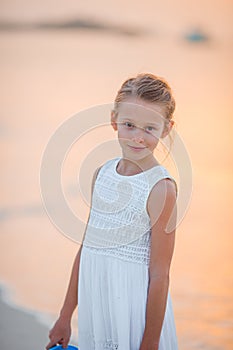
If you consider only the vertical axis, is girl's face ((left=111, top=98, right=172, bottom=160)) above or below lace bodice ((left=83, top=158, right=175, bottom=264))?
above

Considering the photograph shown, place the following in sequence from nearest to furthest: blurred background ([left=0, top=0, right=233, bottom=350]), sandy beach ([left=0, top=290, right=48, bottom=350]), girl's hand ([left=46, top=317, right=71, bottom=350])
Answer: girl's hand ([left=46, top=317, right=71, bottom=350])
sandy beach ([left=0, top=290, right=48, bottom=350])
blurred background ([left=0, top=0, right=233, bottom=350])

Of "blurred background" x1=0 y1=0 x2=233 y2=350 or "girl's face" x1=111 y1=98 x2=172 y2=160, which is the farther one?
"blurred background" x1=0 y1=0 x2=233 y2=350

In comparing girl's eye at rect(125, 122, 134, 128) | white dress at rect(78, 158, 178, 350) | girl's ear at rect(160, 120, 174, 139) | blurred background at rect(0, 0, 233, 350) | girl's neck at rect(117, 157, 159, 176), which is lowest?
white dress at rect(78, 158, 178, 350)

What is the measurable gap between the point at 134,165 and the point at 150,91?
17 cm

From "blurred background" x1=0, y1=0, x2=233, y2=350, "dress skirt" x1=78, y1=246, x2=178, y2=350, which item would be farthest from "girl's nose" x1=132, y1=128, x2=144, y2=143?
"blurred background" x1=0, y1=0, x2=233, y2=350

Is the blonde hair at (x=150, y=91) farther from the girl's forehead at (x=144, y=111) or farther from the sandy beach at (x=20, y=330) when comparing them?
the sandy beach at (x=20, y=330)

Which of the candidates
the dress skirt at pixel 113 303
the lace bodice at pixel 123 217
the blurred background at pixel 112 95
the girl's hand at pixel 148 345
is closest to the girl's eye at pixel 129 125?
the lace bodice at pixel 123 217

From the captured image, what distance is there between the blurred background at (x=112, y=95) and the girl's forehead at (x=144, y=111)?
103 centimetres

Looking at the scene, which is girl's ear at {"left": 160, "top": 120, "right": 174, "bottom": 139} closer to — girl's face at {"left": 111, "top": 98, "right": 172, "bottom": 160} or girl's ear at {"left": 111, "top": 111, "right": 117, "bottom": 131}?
girl's face at {"left": 111, "top": 98, "right": 172, "bottom": 160}

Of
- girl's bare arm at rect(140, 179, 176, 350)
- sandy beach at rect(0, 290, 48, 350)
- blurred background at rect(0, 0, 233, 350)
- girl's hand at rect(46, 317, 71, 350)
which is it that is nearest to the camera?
girl's bare arm at rect(140, 179, 176, 350)

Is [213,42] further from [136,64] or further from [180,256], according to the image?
[180,256]

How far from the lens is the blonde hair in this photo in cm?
136

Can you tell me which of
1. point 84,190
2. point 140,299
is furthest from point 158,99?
point 140,299

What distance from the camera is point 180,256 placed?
2.33 m
